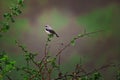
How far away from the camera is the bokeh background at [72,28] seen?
441 cm

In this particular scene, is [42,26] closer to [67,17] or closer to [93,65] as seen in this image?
[67,17]

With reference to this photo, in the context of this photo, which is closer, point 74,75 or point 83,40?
point 74,75

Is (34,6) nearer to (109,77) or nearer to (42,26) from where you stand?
(42,26)

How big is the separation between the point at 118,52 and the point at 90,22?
52 centimetres

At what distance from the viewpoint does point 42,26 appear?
447 cm

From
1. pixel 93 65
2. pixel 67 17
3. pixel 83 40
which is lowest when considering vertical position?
pixel 93 65

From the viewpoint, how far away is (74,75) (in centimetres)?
214

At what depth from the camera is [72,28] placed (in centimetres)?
445

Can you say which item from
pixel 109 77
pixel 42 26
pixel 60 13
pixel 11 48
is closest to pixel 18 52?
pixel 11 48

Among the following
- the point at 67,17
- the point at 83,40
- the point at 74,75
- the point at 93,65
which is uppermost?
the point at 67,17

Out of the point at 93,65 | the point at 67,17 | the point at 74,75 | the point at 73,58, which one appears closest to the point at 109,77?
the point at 93,65

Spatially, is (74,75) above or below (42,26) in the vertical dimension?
below

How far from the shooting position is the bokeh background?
4.41 meters

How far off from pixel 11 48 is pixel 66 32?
72cm
